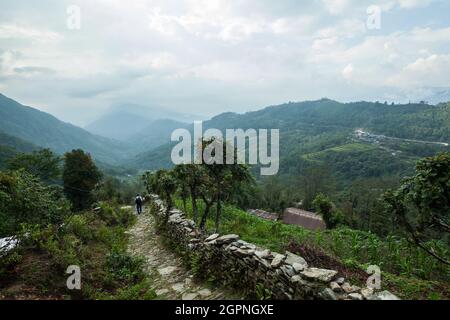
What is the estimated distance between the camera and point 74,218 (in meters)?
12.4

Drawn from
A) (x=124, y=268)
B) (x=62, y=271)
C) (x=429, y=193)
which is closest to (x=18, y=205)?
(x=62, y=271)

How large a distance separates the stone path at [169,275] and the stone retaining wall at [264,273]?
1.13 ft

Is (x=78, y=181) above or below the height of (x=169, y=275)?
below

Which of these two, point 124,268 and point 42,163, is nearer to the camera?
point 124,268

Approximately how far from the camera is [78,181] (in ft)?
125

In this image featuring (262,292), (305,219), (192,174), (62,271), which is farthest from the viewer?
(305,219)

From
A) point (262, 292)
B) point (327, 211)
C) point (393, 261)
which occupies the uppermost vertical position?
point (262, 292)

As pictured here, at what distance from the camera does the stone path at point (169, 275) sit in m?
6.96

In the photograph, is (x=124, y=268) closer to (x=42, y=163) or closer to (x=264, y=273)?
(x=264, y=273)

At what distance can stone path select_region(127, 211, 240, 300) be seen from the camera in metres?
6.96

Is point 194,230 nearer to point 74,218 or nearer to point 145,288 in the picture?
point 145,288

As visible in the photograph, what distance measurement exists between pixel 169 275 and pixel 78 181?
34.3 m
